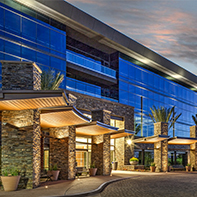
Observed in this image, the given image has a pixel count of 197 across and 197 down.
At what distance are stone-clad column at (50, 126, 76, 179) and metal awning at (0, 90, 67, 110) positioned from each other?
6.70 meters

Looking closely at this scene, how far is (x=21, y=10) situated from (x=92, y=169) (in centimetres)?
1476

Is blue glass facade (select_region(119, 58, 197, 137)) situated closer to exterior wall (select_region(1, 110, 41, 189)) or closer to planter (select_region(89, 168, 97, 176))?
planter (select_region(89, 168, 97, 176))

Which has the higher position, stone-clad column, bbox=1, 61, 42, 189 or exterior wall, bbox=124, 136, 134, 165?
stone-clad column, bbox=1, 61, 42, 189

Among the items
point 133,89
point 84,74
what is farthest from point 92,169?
point 133,89

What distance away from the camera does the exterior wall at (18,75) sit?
14.1m

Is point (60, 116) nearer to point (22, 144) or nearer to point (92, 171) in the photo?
point (22, 144)

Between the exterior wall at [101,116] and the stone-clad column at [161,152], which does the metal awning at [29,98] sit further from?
the stone-clad column at [161,152]

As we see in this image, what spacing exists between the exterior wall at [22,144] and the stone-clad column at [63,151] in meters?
4.90

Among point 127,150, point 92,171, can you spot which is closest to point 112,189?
point 92,171

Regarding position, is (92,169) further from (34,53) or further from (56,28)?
(56,28)

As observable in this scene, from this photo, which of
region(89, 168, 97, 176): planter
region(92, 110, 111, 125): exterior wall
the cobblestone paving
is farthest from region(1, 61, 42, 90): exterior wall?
region(92, 110, 111, 125): exterior wall

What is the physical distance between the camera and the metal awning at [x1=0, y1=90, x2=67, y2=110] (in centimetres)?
1175

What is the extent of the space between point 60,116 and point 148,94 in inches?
1158

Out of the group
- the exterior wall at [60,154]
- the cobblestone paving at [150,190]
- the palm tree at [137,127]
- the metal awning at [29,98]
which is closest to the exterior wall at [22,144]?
the metal awning at [29,98]
